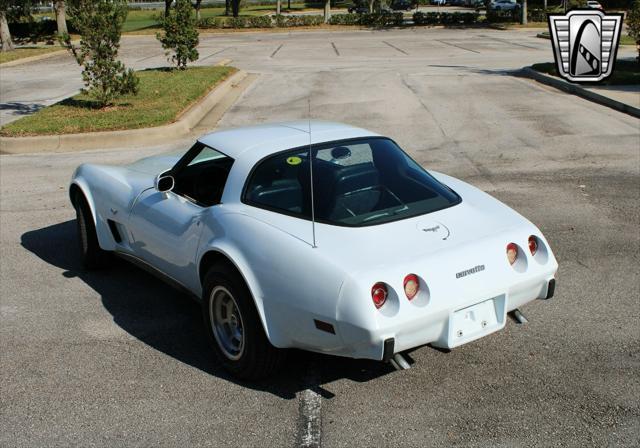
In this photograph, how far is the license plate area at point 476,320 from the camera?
408 centimetres

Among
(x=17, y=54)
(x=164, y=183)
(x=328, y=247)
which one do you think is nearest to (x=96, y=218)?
(x=164, y=183)

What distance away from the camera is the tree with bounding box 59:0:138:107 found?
14.4 m

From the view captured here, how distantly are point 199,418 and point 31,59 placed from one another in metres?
28.4

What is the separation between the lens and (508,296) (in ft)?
14.1

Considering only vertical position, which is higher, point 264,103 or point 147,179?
point 147,179

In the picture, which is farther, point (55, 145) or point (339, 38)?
point (339, 38)

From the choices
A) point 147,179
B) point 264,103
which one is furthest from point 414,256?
point 264,103

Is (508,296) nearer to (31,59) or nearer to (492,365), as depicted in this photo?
(492,365)

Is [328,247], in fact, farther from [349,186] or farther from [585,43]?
[585,43]

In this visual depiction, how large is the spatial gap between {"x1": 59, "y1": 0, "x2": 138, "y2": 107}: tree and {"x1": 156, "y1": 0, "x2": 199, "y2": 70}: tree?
499 cm

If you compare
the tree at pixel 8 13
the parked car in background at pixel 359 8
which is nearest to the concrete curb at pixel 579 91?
the tree at pixel 8 13

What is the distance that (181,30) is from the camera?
20.3 meters

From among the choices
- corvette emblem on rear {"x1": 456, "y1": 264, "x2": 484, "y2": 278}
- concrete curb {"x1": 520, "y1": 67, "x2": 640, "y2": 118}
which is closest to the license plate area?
corvette emblem on rear {"x1": 456, "y1": 264, "x2": 484, "y2": 278}

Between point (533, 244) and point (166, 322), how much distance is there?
8.99 feet
